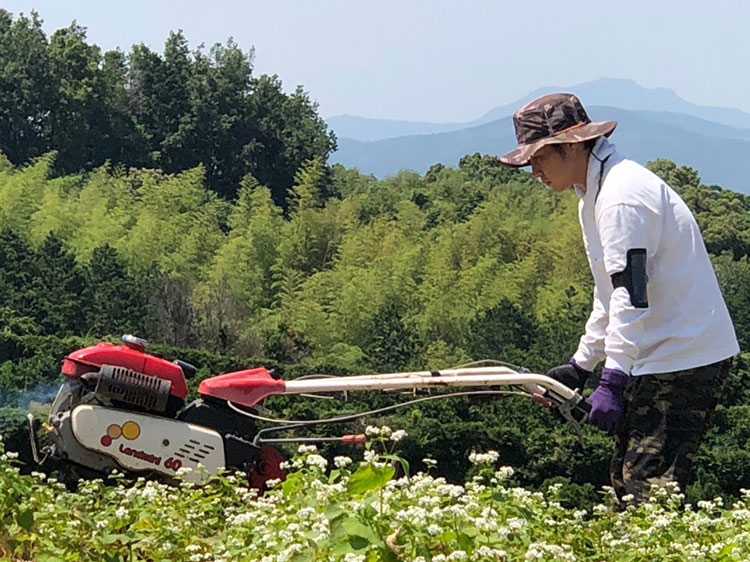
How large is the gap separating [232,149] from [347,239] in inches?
381

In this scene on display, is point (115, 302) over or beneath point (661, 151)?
over

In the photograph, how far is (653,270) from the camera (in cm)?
328

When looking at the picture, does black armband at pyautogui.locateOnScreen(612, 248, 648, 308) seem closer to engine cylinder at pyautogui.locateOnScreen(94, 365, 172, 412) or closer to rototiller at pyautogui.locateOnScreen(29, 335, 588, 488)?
rototiller at pyautogui.locateOnScreen(29, 335, 588, 488)

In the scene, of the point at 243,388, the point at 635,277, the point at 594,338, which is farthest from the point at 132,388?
the point at 635,277

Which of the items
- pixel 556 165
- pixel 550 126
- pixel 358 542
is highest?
pixel 550 126

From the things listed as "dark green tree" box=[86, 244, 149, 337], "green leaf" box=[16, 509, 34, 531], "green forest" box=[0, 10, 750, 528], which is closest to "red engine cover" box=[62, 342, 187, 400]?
"green leaf" box=[16, 509, 34, 531]

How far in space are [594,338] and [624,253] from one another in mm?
599

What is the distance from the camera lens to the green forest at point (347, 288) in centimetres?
720

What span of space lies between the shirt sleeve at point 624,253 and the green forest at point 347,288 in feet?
11.0

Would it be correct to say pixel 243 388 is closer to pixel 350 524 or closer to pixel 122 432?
pixel 122 432

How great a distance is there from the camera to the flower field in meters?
2.40

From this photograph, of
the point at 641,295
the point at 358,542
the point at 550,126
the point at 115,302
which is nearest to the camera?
the point at 358,542

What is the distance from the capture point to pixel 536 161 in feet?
11.1

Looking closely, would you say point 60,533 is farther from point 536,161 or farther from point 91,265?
point 91,265
